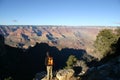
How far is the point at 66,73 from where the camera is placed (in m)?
37.2

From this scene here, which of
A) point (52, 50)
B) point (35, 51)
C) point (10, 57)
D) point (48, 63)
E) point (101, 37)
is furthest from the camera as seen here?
point (52, 50)

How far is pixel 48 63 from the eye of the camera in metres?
35.1

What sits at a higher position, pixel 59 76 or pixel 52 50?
pixel 59 76

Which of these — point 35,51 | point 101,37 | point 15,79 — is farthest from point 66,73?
point 35,51

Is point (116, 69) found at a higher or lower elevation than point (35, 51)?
higher

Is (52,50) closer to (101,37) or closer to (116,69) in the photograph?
(101,37)

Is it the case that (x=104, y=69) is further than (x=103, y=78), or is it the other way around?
(x=104, y=69)

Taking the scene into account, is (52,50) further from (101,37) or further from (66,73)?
(66,73)

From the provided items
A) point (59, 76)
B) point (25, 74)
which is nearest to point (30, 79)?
point (25, 74)

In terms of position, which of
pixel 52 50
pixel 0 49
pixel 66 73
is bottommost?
pixel 52 50

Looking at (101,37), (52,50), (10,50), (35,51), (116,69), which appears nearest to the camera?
(116,69)

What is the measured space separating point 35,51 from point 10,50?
106 feet

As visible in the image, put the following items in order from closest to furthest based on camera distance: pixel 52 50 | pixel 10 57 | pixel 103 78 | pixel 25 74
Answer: pixel 103 78 → pixel 25 74 → pixel 10 57 → pixel 52 50

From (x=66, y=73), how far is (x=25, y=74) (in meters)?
74.5
